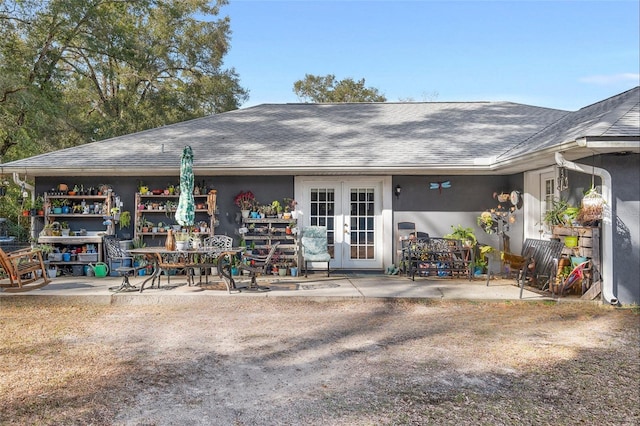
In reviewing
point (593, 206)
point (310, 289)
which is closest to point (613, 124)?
point (593, 206)

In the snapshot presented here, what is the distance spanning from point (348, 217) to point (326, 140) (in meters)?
1.72

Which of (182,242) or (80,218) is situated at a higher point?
(80,218)

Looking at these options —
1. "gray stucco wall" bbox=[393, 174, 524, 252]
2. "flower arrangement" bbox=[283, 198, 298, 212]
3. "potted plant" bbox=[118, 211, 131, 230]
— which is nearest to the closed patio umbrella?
"potted plant" bbox=[118, 211, 131, 230]

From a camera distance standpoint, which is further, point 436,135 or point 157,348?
point 436,135

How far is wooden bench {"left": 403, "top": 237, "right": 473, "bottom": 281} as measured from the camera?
8.58m

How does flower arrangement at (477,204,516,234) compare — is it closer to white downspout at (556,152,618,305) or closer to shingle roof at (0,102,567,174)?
shingle roof at (0,102,567,174)

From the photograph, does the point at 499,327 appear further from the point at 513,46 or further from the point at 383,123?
the point at 513,46

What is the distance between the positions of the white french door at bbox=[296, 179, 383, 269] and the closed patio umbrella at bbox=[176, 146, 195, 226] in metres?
2.63

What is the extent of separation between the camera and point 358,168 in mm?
8594

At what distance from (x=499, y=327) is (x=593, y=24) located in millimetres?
9611

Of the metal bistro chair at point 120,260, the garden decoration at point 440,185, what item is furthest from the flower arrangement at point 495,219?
the metal bistro chair at point 120,260

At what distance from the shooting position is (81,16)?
14406 millimetres

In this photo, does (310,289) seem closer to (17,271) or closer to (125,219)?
(125,219)

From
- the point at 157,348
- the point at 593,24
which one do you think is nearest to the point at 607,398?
the point at 157,348
